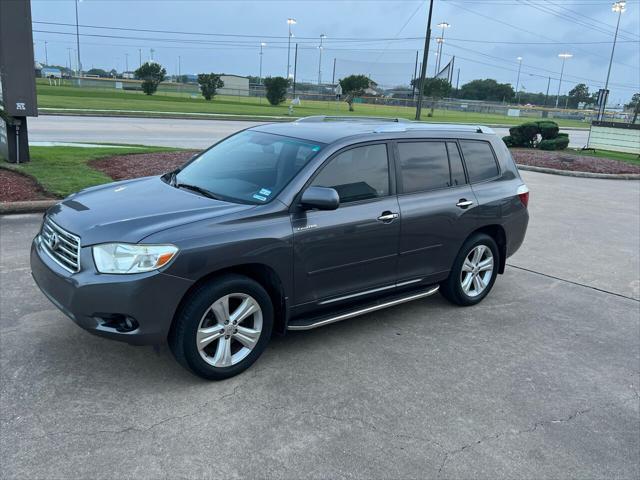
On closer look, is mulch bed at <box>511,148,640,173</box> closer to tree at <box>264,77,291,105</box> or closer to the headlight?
the headlight

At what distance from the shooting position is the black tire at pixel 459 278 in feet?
17.6

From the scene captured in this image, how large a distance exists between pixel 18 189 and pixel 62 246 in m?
5.59

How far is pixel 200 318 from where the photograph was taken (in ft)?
11.8

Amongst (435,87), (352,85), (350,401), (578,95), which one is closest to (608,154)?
(350,401)

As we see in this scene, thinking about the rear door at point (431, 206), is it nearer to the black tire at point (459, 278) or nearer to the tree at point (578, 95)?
the black tire at point (459, 278)

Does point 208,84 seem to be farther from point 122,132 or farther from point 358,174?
point 358,174

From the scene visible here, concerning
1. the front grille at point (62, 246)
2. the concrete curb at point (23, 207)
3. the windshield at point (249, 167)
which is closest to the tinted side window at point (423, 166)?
the windshield at point (249, 167)

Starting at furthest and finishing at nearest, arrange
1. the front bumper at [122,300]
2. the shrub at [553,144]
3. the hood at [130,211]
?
the shrub at [553,144] → the hood at [130,211] → the front bumper at [122,300]

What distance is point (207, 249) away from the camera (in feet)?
11.7

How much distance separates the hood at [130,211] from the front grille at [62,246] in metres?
0.05

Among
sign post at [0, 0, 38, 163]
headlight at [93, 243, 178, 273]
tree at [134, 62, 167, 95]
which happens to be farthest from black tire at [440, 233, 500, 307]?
tree at [134, 62, 167, 95]

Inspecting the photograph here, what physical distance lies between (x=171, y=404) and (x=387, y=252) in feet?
6.95

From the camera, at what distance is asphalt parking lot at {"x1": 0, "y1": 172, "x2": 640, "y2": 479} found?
3071 millimetres

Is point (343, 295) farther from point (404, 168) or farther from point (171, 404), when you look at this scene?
point (171, 404)
